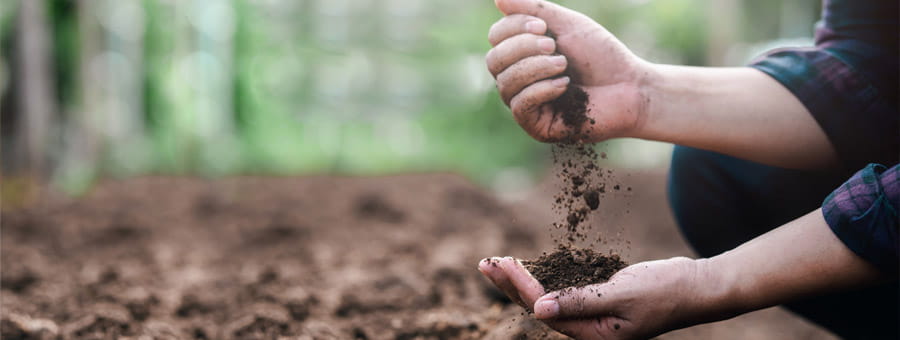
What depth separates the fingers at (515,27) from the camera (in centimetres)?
123

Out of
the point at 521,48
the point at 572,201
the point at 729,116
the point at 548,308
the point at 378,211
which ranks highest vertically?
the point at 521,48

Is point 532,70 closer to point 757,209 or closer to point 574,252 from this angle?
point 574,252

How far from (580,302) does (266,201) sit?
137 inches

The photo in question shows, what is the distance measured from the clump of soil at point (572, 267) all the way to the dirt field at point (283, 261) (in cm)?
11

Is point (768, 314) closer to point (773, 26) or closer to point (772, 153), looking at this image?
point (772, 153)

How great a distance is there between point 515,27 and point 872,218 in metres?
0.64

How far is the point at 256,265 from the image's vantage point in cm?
257

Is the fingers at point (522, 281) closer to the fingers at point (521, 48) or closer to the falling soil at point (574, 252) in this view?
the falling soil at point (574, 252)

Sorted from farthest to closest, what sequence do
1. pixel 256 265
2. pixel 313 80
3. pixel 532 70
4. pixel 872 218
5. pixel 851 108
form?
1. pixel 313 80
2. pixel 256 265
3. pixel 851 108
4. pixel 532 70
5. pixel 872 218

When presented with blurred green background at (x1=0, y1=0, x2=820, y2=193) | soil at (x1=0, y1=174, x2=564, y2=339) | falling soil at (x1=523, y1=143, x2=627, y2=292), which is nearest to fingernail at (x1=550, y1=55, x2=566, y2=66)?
falling soil at (x1=523, y1=143, x2=627, y2=292)

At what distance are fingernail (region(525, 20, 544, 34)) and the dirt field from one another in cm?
33

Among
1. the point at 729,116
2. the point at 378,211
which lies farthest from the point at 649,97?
the point at 378,211

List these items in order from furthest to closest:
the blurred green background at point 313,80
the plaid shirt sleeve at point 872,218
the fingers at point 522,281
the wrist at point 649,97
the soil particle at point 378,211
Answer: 1. the blurred green background at point 313,80
2. the soil particle at point 378,211
3. the wrist at point 649,97
4. the fingers at point 522,281
5. the plaid shirt sleeve at point 872,218

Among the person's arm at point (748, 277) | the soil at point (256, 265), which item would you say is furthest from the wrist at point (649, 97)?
the soil at point (256, 265)
